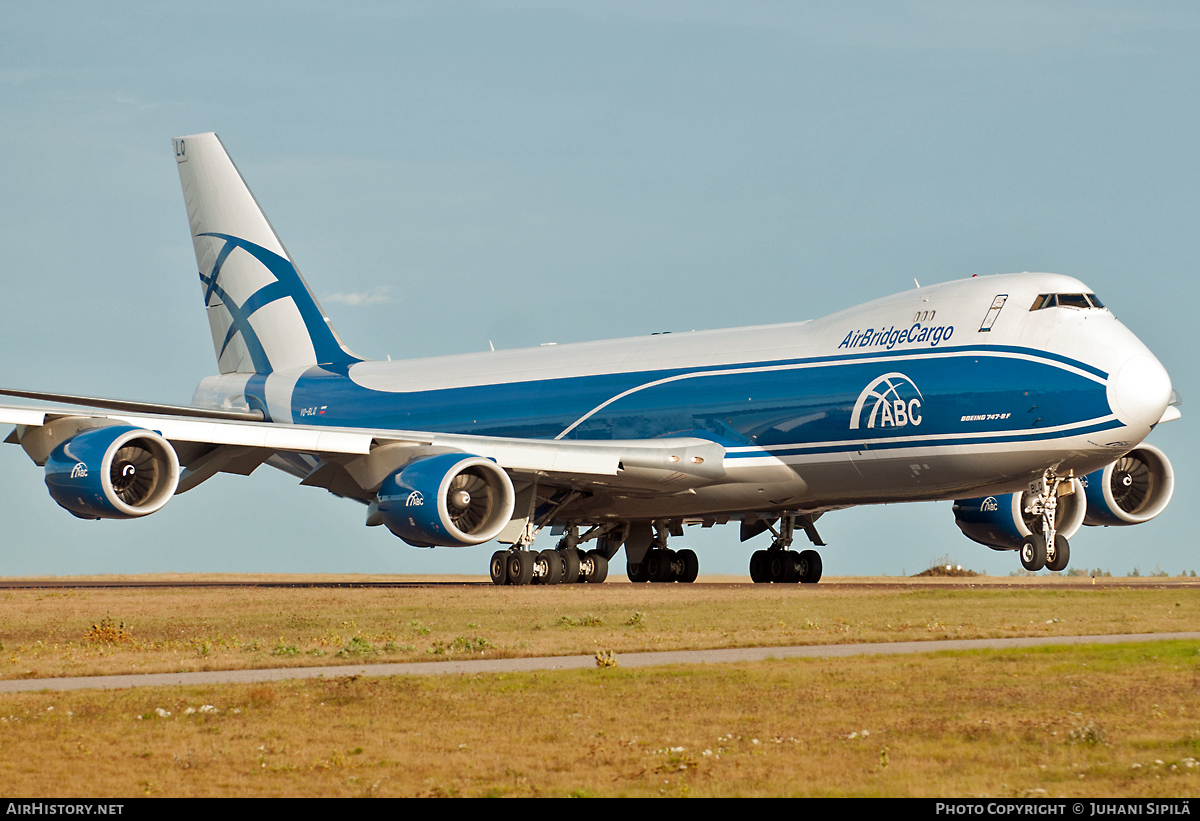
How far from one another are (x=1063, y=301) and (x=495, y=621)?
13697 mm

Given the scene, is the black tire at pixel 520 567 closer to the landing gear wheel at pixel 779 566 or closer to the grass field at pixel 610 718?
the landing gear wheel at pixel 779 566

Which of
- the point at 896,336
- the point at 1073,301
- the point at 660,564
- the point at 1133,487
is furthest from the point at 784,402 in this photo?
the point at 1133,487

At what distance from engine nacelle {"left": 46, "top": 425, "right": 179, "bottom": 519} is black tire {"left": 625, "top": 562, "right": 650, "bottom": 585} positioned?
1451cm

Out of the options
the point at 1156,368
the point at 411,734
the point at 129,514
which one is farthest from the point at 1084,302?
the point at 411,734

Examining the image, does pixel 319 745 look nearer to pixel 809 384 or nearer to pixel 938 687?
pixel 938 687

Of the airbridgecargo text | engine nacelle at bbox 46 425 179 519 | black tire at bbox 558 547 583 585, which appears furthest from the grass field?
black tire at bbox 558 547 583 585

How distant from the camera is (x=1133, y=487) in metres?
33.8

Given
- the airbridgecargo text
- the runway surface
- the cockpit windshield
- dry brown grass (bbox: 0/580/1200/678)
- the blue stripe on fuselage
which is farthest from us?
the airbridgecargo text

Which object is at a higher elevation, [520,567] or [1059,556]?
[1059,556]

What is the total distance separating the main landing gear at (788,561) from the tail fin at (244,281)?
14.7 m

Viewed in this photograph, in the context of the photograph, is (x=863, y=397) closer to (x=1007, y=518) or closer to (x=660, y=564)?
(x=1007, y=518)

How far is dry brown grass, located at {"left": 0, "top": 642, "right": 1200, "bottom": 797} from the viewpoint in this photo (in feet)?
29.3

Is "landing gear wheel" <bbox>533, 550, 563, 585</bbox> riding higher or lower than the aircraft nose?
lower

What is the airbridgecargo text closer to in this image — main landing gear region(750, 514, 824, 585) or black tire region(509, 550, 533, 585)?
main landing gear region(750, 514, 824, 585)
